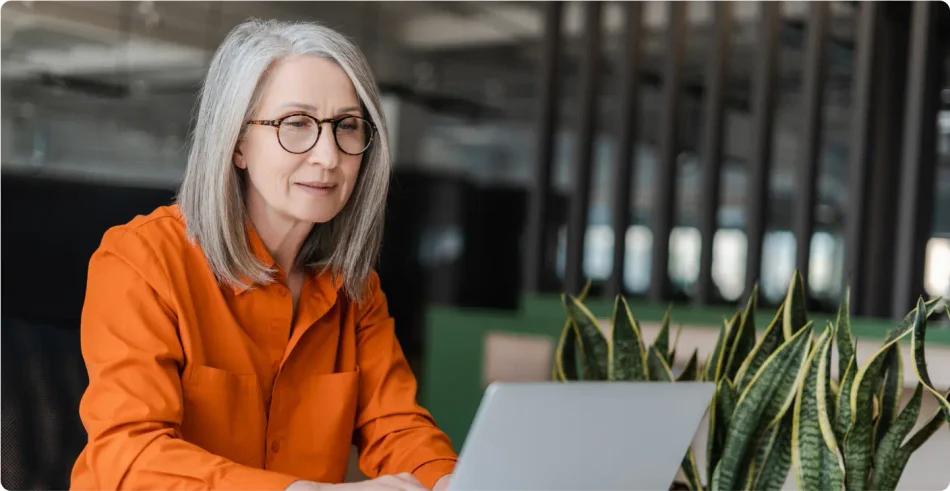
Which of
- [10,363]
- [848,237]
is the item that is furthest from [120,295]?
[848,237]

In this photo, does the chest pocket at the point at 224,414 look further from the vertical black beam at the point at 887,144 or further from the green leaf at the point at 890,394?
the vertical black beam at the point at 887,144

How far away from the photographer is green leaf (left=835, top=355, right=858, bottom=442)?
130 centimetres

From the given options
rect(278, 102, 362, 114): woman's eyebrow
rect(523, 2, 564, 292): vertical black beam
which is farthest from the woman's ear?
rect(523, 2, 564, 292): vertical black beam

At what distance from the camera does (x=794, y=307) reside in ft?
4.84

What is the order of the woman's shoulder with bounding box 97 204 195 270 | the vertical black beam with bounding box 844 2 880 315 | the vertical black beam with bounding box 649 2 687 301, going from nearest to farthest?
1. the woman's shoulder with bounding box 97 204 195 270
2. the vertical black beam with bounding box 844 2 880 315
3. the vertical black beam with bounding box 649 2 687 301

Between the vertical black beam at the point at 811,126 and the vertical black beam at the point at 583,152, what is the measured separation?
661mm

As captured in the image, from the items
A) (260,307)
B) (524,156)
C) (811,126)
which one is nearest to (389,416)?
(260,307)

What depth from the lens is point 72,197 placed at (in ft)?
13.5

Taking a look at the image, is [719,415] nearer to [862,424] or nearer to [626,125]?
[862,424]

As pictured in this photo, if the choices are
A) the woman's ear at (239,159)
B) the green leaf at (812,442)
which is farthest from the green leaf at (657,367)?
the woman's ear at (239,159)

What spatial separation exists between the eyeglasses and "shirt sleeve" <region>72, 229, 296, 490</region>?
0.74 ft

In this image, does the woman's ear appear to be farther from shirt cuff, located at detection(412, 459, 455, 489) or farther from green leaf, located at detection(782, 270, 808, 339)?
green leaf, located at detection(782, 270, 808, 339)

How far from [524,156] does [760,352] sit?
6.94m

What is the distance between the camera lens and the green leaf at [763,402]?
133cm
